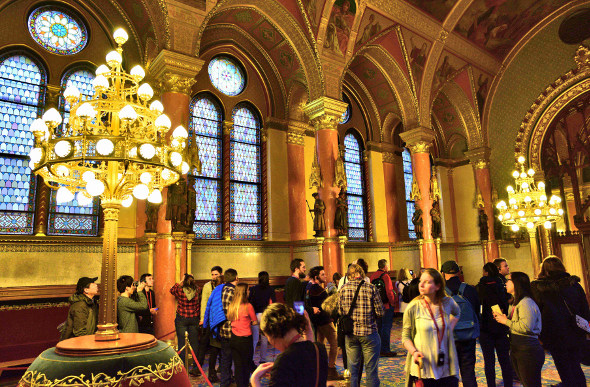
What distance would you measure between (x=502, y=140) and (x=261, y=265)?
11.7m

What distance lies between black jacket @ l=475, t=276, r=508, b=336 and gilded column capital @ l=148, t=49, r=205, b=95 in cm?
770

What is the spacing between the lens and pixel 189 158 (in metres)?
9.82

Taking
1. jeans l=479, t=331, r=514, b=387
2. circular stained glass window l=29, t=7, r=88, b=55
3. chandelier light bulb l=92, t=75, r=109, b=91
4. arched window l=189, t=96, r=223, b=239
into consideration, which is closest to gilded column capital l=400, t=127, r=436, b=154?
arched window l=189, t=96, r=223, b=239

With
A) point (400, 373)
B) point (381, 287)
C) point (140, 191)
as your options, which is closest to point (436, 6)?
point (381, 287)

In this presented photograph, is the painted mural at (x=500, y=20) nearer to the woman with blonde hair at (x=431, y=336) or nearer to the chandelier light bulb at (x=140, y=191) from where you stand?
the chandelier light bulb at (x=140, y=191)

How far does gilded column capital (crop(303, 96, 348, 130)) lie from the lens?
1241 centimetres

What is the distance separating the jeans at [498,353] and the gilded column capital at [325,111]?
8320 mm

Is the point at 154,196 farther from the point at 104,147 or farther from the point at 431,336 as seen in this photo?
the point at 431,336

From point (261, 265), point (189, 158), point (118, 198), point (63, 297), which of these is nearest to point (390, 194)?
point (261, 265)

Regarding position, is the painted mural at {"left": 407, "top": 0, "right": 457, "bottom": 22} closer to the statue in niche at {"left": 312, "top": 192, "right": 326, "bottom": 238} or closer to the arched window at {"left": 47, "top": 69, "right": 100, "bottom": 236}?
the statue in niche at {"left": 312, "top": 192, "right": 326, "bottom": 238}

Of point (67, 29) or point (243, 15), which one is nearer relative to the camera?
point (67, 29)

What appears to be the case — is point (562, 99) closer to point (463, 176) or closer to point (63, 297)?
point (463, 176)

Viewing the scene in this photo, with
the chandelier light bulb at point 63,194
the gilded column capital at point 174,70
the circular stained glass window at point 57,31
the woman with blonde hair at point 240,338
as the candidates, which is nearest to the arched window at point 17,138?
the circular stained glass window at point 57,31

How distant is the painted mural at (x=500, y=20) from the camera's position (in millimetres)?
15680
